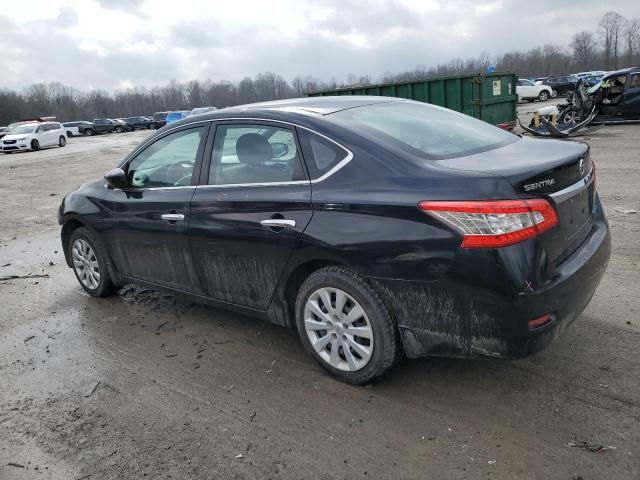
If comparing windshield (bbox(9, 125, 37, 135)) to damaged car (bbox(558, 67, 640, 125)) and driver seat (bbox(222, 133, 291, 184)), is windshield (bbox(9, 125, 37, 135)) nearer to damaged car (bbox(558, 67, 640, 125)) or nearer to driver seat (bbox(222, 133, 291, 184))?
damaged car (bbox(558, 67, 640, 125))

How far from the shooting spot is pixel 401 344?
3.23 m

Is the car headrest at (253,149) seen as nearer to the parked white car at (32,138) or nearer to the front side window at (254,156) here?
the front side window at (254,156)

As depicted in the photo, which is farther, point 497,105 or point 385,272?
point 497,105

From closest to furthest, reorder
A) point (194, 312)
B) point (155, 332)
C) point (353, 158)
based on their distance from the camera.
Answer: point (353, 158)
point (155, 332)
point (194, 312)

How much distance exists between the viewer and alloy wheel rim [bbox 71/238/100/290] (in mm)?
5254

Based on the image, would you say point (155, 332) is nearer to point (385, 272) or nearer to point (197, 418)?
point (197, 418)

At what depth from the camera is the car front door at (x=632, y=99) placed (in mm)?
16844

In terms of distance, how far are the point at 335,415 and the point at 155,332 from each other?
1.99 m

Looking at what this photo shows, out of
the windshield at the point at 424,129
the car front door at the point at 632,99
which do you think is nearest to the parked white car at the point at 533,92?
the car front door at the point at 632,99

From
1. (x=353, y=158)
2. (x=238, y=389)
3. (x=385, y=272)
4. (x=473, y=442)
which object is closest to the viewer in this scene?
(x=473, y=442)

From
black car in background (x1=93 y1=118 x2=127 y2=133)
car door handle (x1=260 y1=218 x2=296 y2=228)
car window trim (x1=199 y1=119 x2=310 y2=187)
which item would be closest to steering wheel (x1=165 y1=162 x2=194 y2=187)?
car window trim (x1=199 y1=119 x2=310 y2=187)

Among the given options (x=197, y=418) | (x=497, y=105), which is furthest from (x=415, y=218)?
(x=497, y=105)

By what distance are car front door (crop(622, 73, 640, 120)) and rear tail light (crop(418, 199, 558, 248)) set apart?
1709 centimetres

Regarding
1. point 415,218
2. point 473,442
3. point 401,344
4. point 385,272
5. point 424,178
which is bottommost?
point 473,442
